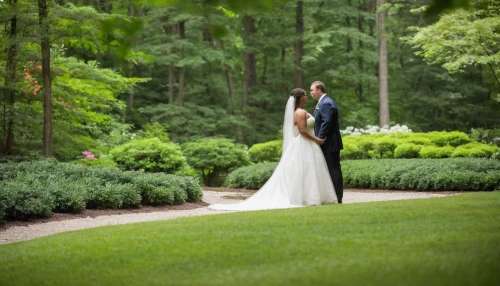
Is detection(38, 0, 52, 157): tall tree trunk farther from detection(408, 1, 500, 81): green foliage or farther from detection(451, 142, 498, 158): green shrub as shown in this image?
detection(451, 142, 498, 158): green shrub

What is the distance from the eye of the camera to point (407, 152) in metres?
19.7

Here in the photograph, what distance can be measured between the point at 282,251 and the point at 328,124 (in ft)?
18.1

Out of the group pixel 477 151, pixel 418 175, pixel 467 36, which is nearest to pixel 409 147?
pixel 477 151

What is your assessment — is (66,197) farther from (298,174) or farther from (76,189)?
(298,174)

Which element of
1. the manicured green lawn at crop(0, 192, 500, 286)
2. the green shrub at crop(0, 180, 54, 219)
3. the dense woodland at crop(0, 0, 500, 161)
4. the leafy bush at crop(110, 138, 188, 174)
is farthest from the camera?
the leafy bush at crop(110, 138, 188, 174)

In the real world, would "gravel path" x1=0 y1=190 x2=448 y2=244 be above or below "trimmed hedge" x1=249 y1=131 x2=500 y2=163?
below

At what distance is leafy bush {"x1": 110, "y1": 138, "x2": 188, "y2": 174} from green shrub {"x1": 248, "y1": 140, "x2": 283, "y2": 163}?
251 inches

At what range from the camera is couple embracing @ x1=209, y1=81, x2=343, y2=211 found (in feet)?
36.5

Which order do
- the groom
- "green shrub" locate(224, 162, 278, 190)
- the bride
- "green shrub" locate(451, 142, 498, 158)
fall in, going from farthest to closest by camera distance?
"green shrub" locate(224, 162, 278, 190) → "green shrub" locate(451, 142, 498, 158) → the bride → the groom

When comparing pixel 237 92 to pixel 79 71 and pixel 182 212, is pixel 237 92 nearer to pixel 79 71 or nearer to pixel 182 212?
pixel 79 71

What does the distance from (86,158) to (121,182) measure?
206 inches

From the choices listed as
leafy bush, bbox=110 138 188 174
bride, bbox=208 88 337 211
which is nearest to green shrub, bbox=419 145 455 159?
leafy bush, bbox=110 138 188 174

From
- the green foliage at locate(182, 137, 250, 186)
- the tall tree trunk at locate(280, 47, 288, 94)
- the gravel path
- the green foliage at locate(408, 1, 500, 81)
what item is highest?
the tall tree trunk at locate(280, 47, 288, 94)

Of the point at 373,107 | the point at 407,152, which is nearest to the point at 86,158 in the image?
the point at 407,152
